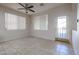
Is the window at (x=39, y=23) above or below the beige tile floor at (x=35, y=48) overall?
above

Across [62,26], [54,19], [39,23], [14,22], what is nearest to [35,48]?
[39,23]

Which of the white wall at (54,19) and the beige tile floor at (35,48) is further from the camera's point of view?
the white wall at (54,19)

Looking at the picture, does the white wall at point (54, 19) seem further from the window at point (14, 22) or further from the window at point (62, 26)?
the window at point (14, 22)

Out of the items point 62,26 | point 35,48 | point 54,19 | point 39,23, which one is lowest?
point 35,48

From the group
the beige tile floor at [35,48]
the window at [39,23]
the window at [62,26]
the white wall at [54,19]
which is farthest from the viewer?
the white wall at [54,19]

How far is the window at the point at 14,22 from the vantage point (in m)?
2.86

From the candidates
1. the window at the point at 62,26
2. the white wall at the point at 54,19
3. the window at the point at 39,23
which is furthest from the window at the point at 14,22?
the window at the point at 62,26

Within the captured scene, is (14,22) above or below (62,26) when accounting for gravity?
above

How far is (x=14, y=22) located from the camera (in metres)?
2.88

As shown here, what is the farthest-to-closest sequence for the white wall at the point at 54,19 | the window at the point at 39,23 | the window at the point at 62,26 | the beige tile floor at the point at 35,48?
the white wall at the point at 54,19, the window at the point at 62,26, the window at the point at 39,23, the beige tile floor at the point at 35,48

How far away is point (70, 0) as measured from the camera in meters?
0.58

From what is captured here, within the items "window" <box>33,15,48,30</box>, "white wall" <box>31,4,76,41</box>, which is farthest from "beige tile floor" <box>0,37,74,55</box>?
"window" <box>33,15,48,30</box>

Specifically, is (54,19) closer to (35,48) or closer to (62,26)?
(62,26)
